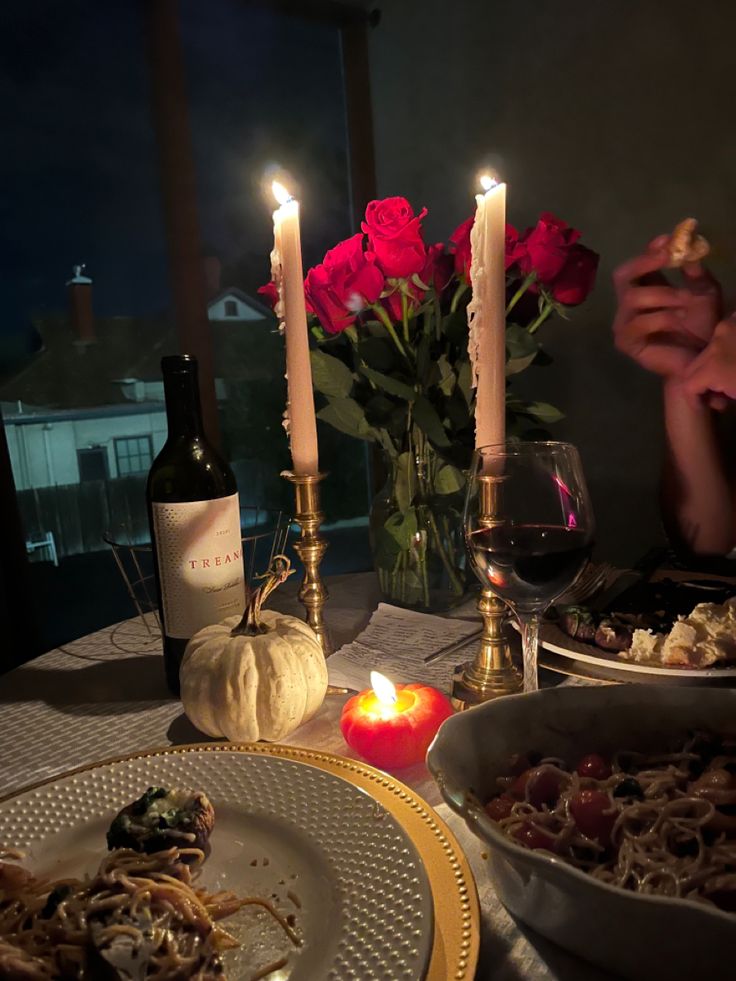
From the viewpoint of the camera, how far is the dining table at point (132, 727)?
443mm

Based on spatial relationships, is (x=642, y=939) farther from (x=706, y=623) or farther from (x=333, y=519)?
(x=333, y=519)

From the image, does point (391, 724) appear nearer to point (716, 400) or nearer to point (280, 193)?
point (280, 193)

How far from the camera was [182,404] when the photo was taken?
0.84 meters

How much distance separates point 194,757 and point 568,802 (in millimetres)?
294

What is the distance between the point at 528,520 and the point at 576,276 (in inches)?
A: 17.8

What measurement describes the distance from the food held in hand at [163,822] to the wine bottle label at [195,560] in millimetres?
295

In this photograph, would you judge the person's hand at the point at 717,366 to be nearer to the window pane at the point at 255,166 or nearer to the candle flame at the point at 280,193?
the candle flame at the point at 280,193

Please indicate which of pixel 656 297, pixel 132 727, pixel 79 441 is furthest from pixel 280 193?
pixel 79 441

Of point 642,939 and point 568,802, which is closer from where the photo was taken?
point 642,939

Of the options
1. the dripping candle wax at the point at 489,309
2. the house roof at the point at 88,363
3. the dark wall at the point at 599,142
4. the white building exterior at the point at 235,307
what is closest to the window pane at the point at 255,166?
the white building exterior at the point at 235,307

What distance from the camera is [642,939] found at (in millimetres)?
362

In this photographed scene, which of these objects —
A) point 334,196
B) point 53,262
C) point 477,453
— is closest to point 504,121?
point 334,196

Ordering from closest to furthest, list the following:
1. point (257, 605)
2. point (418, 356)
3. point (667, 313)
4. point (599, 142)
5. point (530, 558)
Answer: point (530, 558) → point (257, 605) → point (418, 356) → point (667, 313) → point (599, 142)

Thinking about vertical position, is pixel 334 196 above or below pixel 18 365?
above
